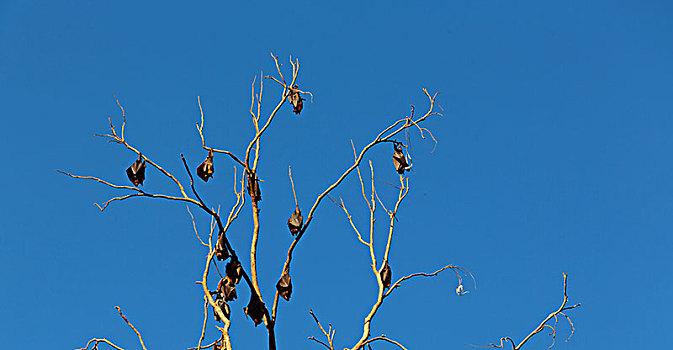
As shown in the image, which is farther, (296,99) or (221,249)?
(296,99)

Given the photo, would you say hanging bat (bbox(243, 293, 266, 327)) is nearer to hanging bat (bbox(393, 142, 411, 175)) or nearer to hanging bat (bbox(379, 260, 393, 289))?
hanging bat (bbox(379, 260, 393, 289))

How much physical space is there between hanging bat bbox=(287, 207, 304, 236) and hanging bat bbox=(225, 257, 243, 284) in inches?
16.4

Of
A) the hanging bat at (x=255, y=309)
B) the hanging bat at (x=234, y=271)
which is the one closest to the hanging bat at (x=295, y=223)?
the hanging bat at (x=234, y=271)

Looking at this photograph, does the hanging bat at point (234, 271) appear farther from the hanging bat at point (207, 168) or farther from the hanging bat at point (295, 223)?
the hanging bat at point (207, 168)

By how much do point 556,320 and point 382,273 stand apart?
1408 mm

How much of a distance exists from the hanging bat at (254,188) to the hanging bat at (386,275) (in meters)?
0.89

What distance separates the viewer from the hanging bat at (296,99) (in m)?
5.51

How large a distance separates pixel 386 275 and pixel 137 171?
1.78 meters

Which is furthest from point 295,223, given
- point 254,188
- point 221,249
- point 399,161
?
point 399,161

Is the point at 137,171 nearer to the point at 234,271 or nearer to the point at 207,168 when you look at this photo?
the point at 207,168

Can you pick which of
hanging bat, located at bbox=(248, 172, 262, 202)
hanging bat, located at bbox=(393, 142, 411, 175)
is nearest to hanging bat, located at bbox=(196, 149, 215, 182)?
hanging bat, located at bbox=(248, 172, 262, 202)

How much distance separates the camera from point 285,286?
4.75 m

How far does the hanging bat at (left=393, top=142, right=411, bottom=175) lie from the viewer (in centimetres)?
553

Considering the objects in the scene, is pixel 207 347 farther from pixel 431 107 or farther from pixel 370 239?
pixel 431 107
